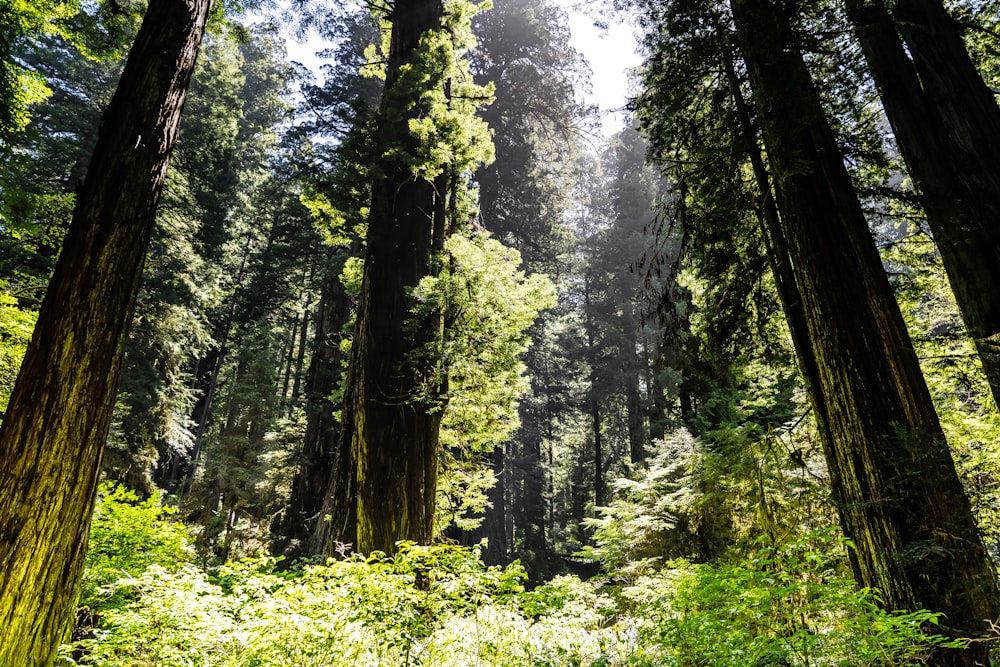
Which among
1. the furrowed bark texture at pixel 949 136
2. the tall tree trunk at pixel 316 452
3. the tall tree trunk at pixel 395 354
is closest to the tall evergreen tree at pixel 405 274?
the tall tree trunk at pixel 395 354

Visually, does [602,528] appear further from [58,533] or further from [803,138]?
[58,533]

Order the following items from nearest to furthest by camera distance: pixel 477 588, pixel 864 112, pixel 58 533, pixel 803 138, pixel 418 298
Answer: pixel 58 533 < pixel 477 588 < pixel 803 138 < pixel 864 112 < pixel 418 298

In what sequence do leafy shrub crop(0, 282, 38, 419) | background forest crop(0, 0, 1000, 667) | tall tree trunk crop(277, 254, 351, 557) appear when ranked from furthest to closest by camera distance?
tall tree trunk crop(277, 254, 351, 557) → leafy shrub crop(0, 282, 38, 419) → background forest crop(0, 0, 1000, 667)

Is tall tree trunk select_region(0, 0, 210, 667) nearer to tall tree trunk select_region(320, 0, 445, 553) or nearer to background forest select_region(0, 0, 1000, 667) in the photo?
background forest select_region(0, 0, 1000, 667)

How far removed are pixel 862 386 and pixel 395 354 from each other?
16.8 feet

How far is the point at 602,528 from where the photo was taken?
9.29m

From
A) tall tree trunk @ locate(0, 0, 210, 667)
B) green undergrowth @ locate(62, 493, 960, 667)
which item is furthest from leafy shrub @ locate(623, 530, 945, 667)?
tall tree trunk @ locate(0, 0, 210, 667)

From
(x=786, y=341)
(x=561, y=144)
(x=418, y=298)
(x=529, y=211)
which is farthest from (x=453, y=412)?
(x=561, y=144)

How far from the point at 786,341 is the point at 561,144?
43.4 feet

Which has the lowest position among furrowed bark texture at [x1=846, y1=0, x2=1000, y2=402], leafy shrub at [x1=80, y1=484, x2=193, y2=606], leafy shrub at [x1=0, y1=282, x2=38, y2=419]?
leafy shrub at [x1=80, y1=484, x2=193, y2=606]

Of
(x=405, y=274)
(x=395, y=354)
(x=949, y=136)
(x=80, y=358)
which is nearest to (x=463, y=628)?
(x=80, y=358)

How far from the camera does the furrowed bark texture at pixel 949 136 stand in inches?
184

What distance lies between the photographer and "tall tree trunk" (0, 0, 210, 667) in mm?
2516

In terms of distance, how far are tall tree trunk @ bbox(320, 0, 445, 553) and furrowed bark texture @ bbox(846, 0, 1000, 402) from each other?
5606mm
